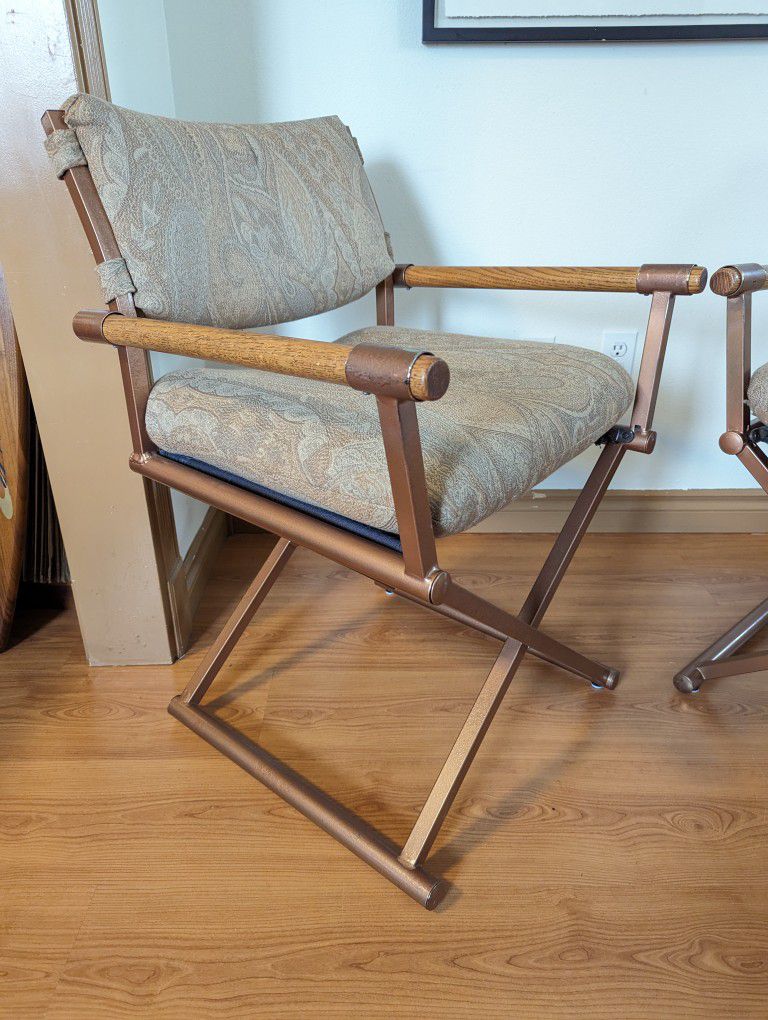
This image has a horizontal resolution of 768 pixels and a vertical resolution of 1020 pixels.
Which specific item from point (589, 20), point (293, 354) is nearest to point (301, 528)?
point (293, 354)

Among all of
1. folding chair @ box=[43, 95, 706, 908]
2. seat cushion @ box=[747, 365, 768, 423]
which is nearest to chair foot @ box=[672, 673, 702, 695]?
folding chair @ box=[43, 95, 706, 908]

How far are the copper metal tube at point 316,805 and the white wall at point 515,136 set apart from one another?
2.58 ft

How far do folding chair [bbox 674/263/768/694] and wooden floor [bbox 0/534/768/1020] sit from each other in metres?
0.06

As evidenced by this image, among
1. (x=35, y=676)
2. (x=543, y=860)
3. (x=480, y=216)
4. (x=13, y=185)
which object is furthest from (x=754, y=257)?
(x=35, y=676)

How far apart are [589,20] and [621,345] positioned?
0.56m

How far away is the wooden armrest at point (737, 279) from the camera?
0.89m

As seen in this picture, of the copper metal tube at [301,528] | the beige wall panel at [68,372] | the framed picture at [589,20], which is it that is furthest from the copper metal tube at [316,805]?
the framed picture at [589,20]

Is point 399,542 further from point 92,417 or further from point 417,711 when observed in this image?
point 92,417

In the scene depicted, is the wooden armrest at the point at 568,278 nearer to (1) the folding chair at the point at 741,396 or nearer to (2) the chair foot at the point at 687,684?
(1) the folding chair at the point at 741,396

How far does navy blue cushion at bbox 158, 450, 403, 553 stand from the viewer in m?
0.69

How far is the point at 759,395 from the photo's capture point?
0.95 meters

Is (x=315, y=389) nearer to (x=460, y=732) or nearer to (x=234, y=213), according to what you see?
(x=234, y=213)

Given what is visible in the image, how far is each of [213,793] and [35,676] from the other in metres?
0.42

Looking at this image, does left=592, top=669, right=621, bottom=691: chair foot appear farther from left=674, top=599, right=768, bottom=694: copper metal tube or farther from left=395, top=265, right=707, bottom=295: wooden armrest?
left=395, top=265, right=707, bottom=295: wooden armrest
